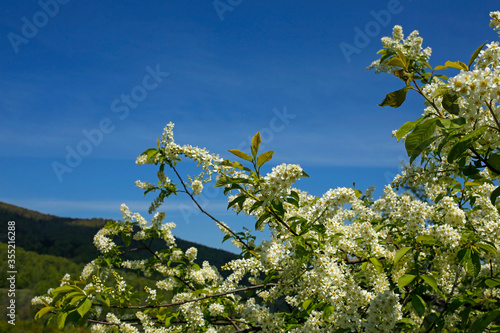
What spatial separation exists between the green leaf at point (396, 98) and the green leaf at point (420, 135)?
→ 0.31m

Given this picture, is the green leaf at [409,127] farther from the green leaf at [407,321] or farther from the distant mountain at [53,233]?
the distant mountain at [53,233]

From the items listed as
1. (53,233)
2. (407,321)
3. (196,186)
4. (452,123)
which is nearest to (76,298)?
Answer: (196,186)

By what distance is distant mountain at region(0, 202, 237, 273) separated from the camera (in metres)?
62.0

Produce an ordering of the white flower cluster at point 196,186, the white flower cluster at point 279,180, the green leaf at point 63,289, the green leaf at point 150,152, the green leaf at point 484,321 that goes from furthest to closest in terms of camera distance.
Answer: the white flower cluster at point 196,186 < the green leaf at point 150,152 < the green leaf at point 63,289 < the white flower cluster at point 279,180 < the green leaf at point 484,321

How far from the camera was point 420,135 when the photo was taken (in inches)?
78.7

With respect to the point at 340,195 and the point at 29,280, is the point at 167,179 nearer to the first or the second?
the point at 340,195

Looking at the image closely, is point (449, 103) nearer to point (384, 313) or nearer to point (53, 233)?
point (384, 313)

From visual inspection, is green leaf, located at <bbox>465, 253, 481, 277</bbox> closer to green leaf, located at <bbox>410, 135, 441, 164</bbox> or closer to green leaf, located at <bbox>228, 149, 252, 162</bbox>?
green leaf, located at <bbox>410, 135, 441, 164</bbox>

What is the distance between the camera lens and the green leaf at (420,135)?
1.99m

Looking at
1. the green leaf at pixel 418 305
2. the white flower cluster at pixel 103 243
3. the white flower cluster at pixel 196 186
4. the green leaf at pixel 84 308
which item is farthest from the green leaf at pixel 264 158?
the white flower cluster at pixel 103 243

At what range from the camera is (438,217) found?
12.7 feet

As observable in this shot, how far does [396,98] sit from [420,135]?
39cm

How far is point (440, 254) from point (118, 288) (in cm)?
453

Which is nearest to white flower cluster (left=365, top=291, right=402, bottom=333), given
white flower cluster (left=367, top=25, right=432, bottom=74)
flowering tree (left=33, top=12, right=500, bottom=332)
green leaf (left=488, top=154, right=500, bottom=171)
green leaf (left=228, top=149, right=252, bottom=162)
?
flowering tree (left=33, top=12, right=500, bottom=332)
